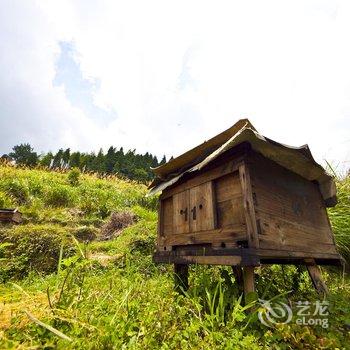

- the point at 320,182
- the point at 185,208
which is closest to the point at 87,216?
the point at 185,208

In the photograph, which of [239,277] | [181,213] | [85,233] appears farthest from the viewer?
[85,233]

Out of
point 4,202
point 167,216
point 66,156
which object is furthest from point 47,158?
point 167,216

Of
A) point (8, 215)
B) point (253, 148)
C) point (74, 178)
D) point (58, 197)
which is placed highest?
point (74, 178)

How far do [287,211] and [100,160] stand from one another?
51454 millimetres

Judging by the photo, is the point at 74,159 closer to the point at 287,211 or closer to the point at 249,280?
the point at 287,211

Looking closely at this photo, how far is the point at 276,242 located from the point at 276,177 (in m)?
0.95

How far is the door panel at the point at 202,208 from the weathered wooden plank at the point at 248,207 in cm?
58

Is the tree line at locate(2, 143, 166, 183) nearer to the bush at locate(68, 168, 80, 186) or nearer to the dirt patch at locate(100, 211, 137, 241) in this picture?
the bush at locate(68, 168, 80, 186)

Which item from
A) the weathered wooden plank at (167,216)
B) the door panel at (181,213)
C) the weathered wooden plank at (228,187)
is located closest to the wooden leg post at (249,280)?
the weathered wooden plank at (228,187)

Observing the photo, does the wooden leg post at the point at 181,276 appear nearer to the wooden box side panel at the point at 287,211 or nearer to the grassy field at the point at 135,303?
the grassy field at the point at 135,303

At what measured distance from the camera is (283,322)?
3.08 meters

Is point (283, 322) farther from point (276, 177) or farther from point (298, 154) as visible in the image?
point (298, 154)

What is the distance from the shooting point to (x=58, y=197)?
15.6 m

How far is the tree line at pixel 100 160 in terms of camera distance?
49656 mm
